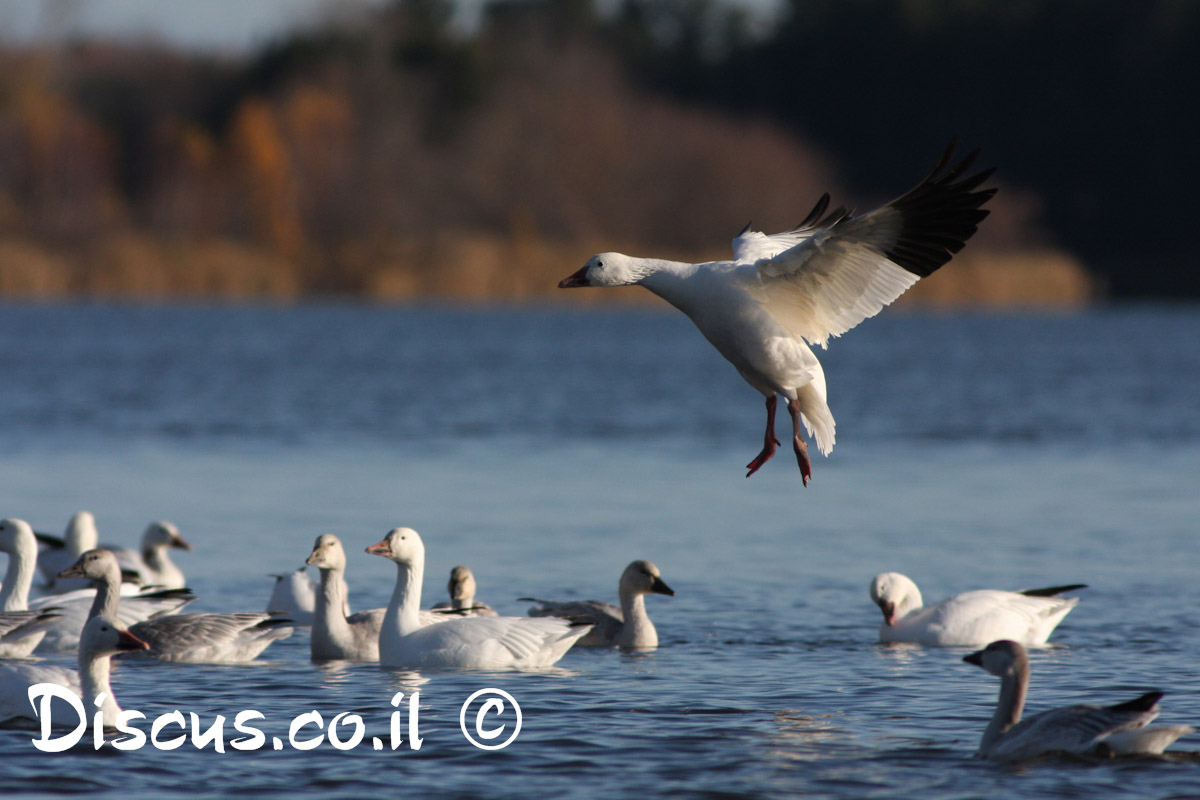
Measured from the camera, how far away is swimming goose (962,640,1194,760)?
25.4 ft

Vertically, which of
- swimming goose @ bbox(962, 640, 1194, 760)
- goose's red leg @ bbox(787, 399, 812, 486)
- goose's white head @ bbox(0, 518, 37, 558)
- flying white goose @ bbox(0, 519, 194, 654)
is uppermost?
goose's red leg @ bbox(787, 399, 812, 486)

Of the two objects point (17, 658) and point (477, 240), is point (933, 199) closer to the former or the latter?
point (17, 658)

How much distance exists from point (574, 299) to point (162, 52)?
2501 cm

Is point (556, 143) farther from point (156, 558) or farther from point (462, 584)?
point (462, 584)

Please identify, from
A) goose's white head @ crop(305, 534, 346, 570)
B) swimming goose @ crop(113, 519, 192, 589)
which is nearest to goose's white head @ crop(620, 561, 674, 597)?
goose's white head @ crop(305, 534, 346, 570)

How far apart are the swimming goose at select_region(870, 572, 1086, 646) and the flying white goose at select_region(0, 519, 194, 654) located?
4.64 m

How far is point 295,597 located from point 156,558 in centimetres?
192

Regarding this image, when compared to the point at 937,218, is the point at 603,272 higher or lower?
lower

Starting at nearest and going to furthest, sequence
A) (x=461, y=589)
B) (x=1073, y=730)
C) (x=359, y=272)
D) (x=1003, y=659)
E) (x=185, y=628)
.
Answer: (x=1073, y=730) < (x=1003, y=659) < (x=185, y=628) < (x=461, y=589) < (x=359, y=272)

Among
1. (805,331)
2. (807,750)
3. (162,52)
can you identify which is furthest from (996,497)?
(162,52)

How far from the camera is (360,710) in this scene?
9.01 metres

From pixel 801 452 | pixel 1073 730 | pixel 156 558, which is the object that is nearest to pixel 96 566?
pixel 156 558

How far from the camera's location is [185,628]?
1036 cm

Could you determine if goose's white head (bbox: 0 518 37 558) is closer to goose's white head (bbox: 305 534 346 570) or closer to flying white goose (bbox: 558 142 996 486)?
goose's white head (bbox: 305 534 346 570)
